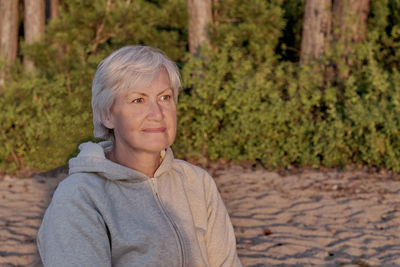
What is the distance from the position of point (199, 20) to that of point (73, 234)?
683 cm

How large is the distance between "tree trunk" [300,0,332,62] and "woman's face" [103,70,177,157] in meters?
6.33

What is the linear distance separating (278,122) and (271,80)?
0.63 metres

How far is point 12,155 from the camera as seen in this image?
25.5ft

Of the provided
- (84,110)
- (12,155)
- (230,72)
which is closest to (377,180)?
(230,72)

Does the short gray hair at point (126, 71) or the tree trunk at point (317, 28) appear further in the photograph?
the tree trunk at point (317, 28)

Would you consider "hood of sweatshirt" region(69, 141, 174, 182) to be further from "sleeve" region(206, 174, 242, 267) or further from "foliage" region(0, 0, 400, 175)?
"foliage" region(0, 0, 400, 175)

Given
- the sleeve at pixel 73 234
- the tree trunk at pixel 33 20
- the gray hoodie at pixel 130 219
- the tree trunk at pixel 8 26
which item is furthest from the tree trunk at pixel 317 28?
the sleeve at pixel 73 234

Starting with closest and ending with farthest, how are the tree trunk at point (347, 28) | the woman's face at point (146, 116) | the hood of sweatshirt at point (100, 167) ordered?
the hood of sweatshirt at point (100, 167) → the woman's face at point (146, 116) → the tree trunk at point (347, 28)

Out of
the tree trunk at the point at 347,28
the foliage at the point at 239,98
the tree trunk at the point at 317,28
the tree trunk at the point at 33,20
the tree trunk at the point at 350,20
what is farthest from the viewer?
the tree trunk at the point at 33,20

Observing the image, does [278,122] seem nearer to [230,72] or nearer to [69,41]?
[230,72]

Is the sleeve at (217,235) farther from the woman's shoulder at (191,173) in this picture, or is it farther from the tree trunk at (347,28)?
the tree trunk at (347,28)

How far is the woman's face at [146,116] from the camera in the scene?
2049 millimetres

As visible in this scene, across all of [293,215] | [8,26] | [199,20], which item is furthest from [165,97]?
[8,26]

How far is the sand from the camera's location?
4.39 m
